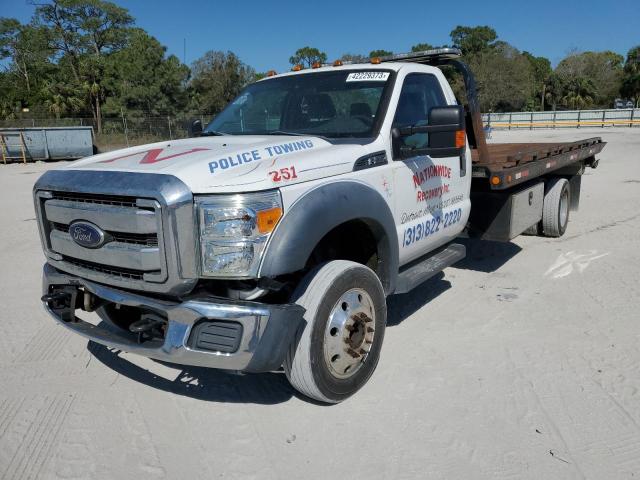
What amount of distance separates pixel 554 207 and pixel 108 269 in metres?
5.64

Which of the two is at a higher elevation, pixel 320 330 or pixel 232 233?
pixel 232 233

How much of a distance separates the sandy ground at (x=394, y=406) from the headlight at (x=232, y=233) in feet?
3.27

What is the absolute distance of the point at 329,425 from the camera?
3012 millimetres

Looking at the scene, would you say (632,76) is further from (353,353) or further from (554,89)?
(353,353)

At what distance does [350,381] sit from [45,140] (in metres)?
25.0

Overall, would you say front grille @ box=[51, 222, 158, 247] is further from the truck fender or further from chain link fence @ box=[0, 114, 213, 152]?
chain link fence @ box=[0, 114, 213, 152]

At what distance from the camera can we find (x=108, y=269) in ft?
9.78

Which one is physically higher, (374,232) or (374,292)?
Result: (374,232)

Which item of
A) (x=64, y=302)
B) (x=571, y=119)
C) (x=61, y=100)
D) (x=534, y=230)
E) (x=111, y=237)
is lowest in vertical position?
(x=534, y=230)

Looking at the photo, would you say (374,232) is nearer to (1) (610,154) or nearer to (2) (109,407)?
(2) (109,407)

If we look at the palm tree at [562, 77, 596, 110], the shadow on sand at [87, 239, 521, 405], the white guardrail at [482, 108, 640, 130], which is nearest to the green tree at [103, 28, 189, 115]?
the white guardrail at [482, 108, 640, 130]

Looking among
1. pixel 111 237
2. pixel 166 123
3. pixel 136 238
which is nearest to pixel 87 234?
pixel 111 237

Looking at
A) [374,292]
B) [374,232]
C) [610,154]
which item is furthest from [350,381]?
[610,154]

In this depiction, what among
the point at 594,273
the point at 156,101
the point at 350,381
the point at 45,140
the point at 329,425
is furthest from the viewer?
the point at 156,101
